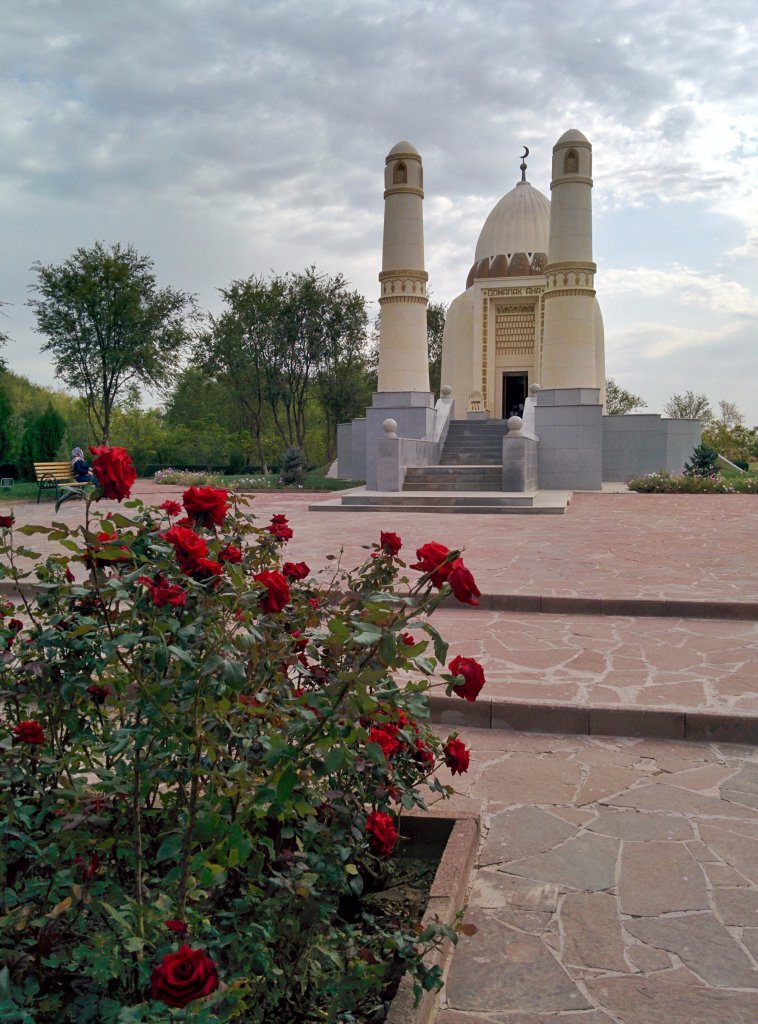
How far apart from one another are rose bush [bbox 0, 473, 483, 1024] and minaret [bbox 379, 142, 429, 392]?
21.4m

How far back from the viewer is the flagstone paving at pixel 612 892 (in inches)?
89.5

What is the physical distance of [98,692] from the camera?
219 cm

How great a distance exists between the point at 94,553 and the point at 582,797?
248 centimetres

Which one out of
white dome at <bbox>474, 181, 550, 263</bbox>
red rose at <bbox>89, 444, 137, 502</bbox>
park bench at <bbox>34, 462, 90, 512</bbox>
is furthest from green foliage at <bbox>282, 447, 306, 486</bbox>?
red rose at <bbox>89, 444, 137, 502</bbox>

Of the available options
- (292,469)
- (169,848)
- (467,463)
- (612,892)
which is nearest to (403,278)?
(467,463)

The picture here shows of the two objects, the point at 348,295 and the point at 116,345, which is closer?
the point at 116,345

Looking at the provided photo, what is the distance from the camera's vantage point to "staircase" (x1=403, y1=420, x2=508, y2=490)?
722 inches

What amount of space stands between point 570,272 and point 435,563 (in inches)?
875

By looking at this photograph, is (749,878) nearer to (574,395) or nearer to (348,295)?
(574,395)

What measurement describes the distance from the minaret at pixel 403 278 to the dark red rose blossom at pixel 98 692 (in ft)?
70.8

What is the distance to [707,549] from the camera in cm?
995

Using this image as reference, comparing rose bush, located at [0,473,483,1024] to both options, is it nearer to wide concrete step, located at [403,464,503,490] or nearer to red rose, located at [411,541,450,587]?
red rose, located at [411,541,450,587]

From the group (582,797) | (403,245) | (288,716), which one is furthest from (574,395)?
(288,716)

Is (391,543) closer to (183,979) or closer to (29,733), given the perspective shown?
(29,733)
